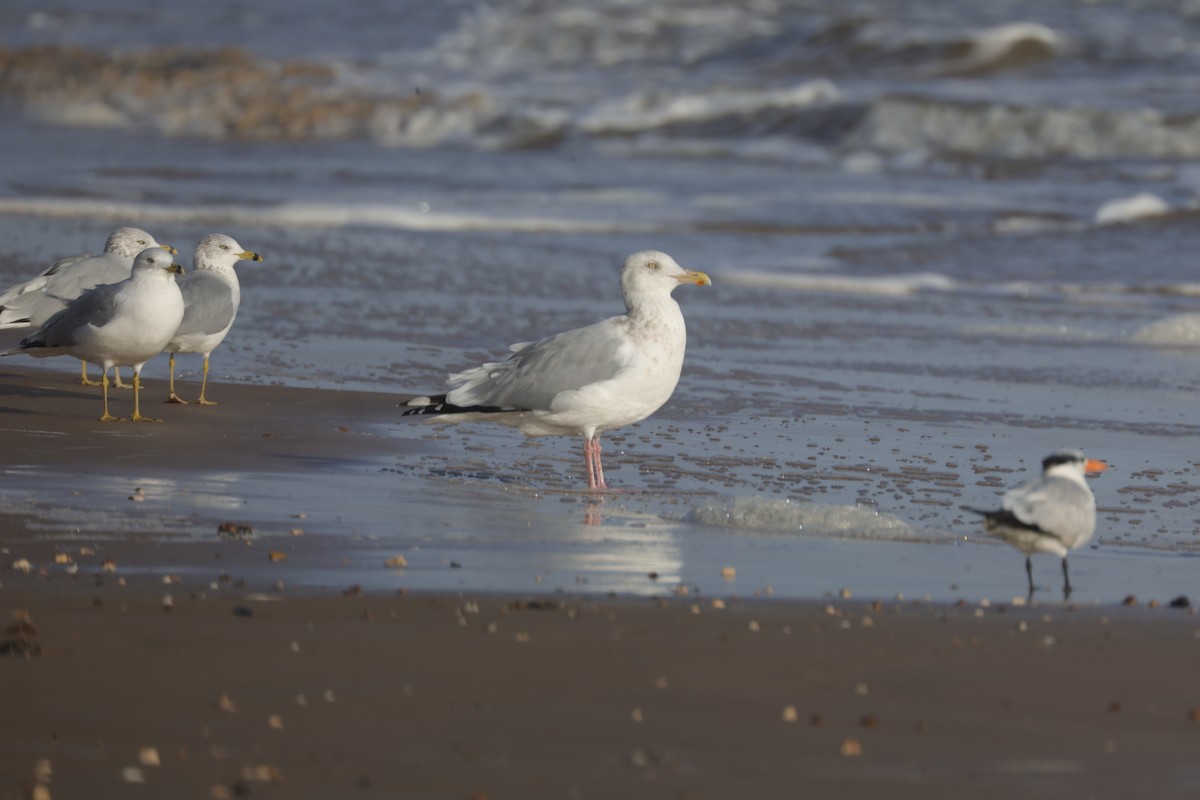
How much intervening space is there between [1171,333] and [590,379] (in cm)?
604

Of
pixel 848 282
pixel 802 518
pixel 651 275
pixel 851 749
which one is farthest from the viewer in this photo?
pixel 848 282

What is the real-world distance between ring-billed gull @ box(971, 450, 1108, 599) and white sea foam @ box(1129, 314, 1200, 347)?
21.4 feet

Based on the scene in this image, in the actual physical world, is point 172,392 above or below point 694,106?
below

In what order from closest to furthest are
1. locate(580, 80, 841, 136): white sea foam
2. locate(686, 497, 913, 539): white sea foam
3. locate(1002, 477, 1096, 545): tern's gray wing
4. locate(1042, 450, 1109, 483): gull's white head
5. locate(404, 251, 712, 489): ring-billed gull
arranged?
locate(1002, 477, 1096, 545): tern's gray wing → locate(1042, 450, 1109, 483): gull's white head → locate(686, 497, 913, 539): white sea foam → locate(404, 251, 712, 489): ring-billed gull → locate(580, 80, 841, 136): white sea foam

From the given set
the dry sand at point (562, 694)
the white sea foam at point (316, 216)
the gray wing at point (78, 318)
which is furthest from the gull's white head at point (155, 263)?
the white sea foam at point (316, 216)

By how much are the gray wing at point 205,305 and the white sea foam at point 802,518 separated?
10.4 ft

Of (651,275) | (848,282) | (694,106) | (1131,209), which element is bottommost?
(651,275)

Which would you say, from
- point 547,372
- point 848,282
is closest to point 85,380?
point 547,372

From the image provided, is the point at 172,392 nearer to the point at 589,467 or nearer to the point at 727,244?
the point at 589,467

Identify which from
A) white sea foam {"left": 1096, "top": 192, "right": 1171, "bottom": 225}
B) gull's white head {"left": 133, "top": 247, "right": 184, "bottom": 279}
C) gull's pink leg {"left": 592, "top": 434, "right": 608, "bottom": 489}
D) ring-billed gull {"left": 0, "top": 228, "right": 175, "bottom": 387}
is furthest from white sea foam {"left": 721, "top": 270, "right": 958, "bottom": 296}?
gull's pink leg {"left": 592, "top": 434, "right": 608, "bottom": 489}

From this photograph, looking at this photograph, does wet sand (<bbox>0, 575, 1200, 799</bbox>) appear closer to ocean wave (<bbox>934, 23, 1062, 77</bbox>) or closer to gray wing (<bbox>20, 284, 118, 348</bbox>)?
gray wing (<bbox>20, 284, 118, 348</bbox>)

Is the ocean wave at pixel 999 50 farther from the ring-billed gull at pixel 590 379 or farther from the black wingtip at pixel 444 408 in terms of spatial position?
the black wingtip at pixel 444 408

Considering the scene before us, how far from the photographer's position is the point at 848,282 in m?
14.1

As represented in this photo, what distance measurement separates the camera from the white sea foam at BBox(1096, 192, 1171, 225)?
17734mm
